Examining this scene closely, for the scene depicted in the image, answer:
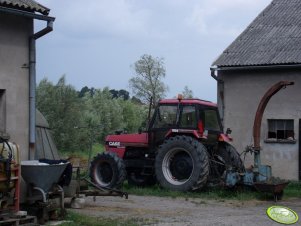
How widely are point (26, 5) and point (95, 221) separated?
12.7ft

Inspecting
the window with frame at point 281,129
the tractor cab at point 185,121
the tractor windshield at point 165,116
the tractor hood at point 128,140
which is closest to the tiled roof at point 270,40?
the window with frame at point 281,129

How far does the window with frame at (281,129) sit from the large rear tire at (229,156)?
285cm

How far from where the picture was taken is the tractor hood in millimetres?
15883

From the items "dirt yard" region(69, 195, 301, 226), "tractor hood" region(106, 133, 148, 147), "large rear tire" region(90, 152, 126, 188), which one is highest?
"tractor hood" region(106, 133, 148, 147)

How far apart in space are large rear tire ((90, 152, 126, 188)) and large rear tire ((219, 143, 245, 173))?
8.72 feet

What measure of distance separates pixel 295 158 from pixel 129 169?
16.5 feet

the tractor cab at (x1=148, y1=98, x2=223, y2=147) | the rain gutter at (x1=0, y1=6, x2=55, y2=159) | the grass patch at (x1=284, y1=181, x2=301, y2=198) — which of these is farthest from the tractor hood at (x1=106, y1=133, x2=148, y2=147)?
the rain gutter at (x1=0, y1=6, x2=55, y2=159)

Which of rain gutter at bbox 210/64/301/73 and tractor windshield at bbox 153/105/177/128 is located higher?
rain gutter at bbox 210/64/301/73

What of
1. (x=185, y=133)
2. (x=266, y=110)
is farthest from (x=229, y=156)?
(x=266, y=110)

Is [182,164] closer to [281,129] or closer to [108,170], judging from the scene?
[108,170]

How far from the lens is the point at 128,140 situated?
16.2 metres

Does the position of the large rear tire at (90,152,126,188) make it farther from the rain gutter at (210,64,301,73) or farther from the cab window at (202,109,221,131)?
the rain gutter at (210,64,301,73)

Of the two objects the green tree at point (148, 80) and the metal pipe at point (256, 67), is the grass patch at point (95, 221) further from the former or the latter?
the green tree at point (148, 80)

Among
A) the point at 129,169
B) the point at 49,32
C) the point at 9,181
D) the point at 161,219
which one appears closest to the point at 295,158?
the point at 129,169
